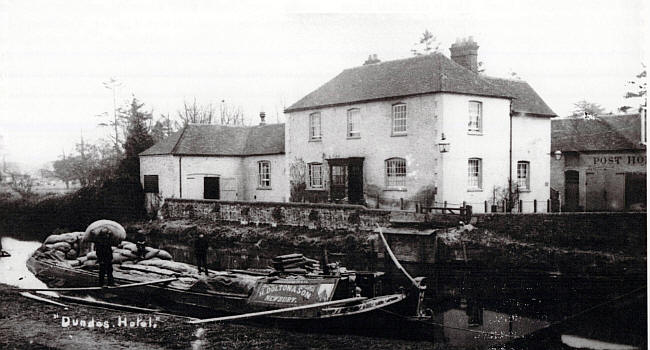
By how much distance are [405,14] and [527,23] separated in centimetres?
176

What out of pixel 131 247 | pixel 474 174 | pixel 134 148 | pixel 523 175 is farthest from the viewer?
pixel 134 148

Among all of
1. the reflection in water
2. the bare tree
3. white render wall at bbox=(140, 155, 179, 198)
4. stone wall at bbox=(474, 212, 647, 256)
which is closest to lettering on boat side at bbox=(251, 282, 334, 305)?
stone wall at bbox=(474, 212, 647, 256)

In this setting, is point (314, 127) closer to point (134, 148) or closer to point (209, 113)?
point (209, 113)

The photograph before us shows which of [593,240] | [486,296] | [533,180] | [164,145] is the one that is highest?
[164,145]

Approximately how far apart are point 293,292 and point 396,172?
1029 cm

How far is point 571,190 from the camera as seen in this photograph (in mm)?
17469

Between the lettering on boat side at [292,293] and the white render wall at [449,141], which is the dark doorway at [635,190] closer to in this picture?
the lettering on boat side at [292,293]

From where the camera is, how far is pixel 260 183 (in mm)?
24562

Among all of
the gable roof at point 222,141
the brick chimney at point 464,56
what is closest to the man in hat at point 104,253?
the gable roof at point 222,141

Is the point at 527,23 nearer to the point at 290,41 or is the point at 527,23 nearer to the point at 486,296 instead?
the point at 290,41

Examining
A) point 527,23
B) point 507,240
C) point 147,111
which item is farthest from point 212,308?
point 147,111

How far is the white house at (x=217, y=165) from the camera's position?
23.2 meters

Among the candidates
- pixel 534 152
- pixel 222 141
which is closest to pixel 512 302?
pixel 534 152

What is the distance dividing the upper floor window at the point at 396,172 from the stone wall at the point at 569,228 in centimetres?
400
